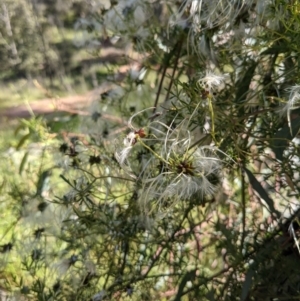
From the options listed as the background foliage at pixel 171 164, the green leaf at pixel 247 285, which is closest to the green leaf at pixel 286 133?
the background foliage at pixel 171 164

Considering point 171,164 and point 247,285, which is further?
point 247,285

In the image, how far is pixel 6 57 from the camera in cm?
435

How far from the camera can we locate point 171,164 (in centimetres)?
53

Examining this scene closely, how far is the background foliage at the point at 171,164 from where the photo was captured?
632 mm

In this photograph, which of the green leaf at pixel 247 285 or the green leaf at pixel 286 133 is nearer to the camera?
the green leaf at pixel 286 133

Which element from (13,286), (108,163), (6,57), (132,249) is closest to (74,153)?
(108,163)

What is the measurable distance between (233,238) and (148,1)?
399 millimetres

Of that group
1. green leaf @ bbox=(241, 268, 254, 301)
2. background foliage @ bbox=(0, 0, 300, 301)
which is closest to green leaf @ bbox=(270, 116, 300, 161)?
background foliage @ bbox=(0, 0, 300, 301)

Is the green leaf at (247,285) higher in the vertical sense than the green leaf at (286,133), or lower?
lower

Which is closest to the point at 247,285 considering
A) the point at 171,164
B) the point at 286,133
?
the point at 286,133

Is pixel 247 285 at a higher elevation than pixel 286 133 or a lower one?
lower

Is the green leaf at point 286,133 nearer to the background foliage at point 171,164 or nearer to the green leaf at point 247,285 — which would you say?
the background foliage at point 171,164

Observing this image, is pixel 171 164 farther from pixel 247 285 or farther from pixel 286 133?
pixel 247 285

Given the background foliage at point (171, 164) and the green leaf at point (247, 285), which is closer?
the background foliage at point (171, 164)
